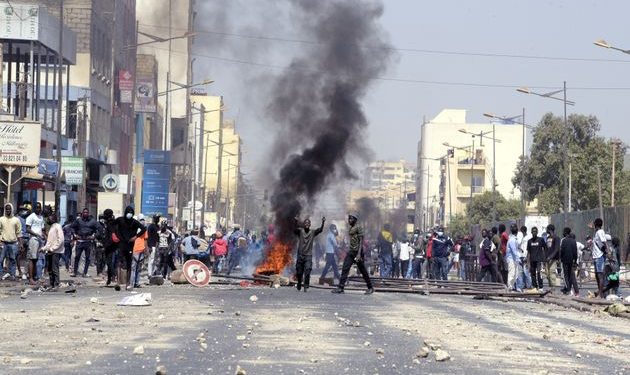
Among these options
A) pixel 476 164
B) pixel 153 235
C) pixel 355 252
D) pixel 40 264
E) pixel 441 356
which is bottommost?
pixel 441 356

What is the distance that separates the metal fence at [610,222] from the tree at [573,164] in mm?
39199

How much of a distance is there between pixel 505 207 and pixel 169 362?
123 metres

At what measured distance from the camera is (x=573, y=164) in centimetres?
9688

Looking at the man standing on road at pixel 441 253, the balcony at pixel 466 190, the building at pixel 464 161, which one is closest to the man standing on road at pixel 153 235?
the man standing on road at pixel 441 253

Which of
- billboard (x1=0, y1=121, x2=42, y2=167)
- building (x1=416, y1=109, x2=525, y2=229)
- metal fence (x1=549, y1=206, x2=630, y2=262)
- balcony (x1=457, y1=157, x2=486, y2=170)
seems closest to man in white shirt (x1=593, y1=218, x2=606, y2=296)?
metal fence (x1=549, y1=206, x2=630, y2=262)

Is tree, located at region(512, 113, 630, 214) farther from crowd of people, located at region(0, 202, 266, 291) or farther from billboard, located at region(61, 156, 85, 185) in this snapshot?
crowd of people, located at region(0, 202, 266, 291)

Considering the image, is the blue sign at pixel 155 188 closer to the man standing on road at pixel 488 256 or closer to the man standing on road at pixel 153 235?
the man standing on road at pixel 153 235

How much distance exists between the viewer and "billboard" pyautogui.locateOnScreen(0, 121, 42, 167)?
41.9 metres

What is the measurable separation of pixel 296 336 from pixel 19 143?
26.7m

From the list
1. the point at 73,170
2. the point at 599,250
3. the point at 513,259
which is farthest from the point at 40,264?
the point at 73,170

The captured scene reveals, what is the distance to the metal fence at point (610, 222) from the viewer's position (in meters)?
47.1

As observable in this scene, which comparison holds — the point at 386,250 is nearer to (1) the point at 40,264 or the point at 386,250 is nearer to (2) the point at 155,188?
(1) the point at 40,264

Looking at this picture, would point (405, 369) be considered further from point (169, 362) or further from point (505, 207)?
point (505, 207)

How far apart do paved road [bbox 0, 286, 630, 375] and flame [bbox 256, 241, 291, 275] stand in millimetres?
8052
